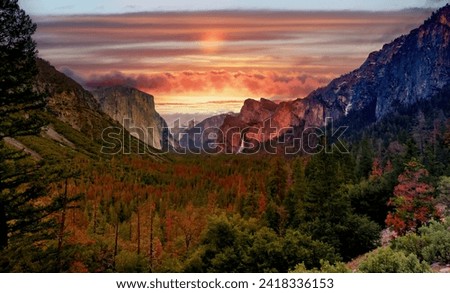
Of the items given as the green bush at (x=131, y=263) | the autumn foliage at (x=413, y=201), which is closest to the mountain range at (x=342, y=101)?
the autumn foliage at (x=413, y=201)

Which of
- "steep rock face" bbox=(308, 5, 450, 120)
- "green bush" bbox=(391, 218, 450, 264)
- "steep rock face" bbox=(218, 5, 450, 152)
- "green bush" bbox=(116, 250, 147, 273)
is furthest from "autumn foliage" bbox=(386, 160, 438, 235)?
"steep rock face" bbox=(308, 5, 450, 120)

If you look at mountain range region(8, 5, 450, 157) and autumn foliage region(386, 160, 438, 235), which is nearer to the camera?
autumn foliage region(386, 160, 438, 235)

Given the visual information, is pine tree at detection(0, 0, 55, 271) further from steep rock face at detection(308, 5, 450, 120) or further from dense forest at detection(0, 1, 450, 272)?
steep rock face at detection(308, 5, 450, 120)

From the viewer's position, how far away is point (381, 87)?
126 meters

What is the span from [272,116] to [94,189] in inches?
2542

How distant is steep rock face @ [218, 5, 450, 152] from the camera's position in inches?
1889

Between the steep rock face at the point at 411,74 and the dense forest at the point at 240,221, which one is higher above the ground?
the steep rock face at the point at 411,74

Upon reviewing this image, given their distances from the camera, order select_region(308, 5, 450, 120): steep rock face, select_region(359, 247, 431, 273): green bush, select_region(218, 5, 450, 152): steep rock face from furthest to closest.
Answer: select_region(308, 5, 450, 120): steep rock face → select_region(218, 5, 450, 152): steep rock face → select_region(359, 247, 431, 273): green bush

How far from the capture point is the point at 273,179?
55562 millimetres

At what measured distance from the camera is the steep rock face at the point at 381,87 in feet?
157

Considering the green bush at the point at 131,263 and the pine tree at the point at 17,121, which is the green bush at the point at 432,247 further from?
the green bush at the point at 131,263

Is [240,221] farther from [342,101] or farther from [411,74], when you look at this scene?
[411,74]
